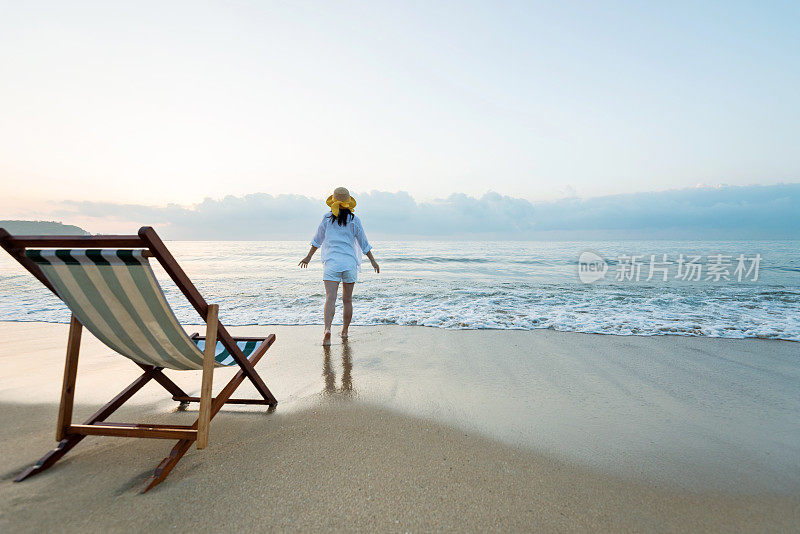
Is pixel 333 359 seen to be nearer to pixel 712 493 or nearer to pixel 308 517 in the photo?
pixel 308 517

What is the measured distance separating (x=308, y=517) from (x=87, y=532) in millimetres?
900

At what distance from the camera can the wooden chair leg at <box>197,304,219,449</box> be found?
2.07m

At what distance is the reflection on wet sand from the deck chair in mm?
1204

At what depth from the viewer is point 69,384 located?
2.25 meters

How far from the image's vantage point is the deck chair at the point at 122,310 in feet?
6.23

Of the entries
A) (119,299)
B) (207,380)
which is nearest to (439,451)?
(207,380)

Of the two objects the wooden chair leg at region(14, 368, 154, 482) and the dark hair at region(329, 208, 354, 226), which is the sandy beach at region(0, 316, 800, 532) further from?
the dark hair at region(329, 208, 354, 226)

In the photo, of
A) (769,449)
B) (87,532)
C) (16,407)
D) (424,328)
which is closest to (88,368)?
(16,407)

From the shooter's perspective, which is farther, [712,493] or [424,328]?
[424,328]

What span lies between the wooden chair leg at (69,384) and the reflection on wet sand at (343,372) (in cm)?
172

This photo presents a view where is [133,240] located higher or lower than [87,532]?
higher

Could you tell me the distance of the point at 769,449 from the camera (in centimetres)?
248

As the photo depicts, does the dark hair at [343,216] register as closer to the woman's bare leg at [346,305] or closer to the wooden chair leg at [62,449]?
the woman's bare leg at [346,305]

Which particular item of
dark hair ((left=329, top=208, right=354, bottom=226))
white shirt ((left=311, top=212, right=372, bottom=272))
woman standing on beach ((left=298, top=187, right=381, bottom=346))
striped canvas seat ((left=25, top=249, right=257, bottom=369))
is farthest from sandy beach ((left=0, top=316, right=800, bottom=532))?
dark hair ((left=329, top=208, right=354, bottom=226))
